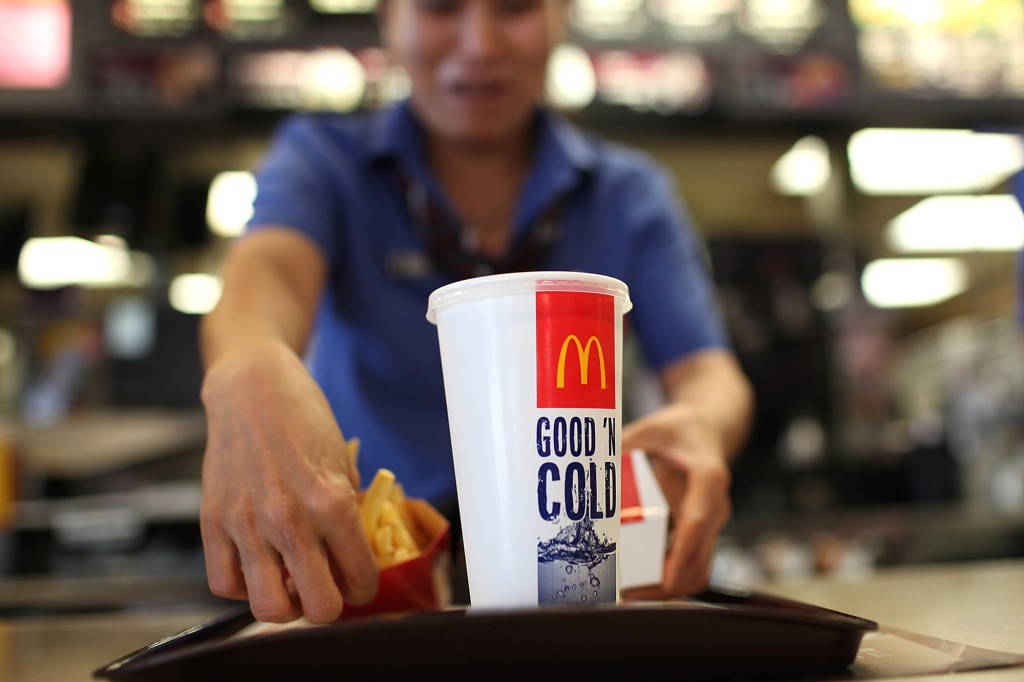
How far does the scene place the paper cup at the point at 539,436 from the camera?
1.78 feet

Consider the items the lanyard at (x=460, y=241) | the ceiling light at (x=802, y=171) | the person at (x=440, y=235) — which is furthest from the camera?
the ceiling light at (x=802, y=171)

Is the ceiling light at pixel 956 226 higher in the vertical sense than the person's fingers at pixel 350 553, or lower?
higher

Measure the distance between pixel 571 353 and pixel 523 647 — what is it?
0.60ft

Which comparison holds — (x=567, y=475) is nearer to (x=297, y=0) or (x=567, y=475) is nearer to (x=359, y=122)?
(x=359, y=122)

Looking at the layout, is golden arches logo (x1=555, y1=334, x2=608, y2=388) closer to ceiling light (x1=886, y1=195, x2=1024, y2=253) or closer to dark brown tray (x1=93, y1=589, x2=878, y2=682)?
dark brown tray (x1=93, y1=589, x2=878, y2=682)

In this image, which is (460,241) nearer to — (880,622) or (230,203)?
(880,622)

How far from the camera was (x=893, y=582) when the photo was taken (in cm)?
113

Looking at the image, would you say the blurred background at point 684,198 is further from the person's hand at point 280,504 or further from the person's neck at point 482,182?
the person's hand at point 280,504

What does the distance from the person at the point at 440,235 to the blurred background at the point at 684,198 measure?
0.78 metres

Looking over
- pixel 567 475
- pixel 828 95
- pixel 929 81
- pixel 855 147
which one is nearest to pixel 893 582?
pixel 567 475

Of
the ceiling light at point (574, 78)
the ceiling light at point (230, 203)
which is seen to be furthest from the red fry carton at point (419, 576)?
the ceiling light at point (230, 203)

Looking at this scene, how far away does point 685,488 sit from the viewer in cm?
79

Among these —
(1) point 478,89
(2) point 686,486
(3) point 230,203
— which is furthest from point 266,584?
(3) point 230,203

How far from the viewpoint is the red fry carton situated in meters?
0.68
